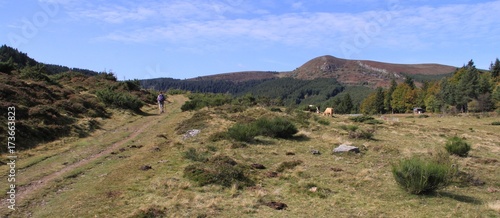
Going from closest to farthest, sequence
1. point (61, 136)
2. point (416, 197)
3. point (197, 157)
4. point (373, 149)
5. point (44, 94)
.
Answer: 1. point (416, 197)
2. point (197, 157)
3. point (373, 149)
4. point (61, 136)
5. point (44, 94)

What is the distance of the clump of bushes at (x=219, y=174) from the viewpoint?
39.5 ft

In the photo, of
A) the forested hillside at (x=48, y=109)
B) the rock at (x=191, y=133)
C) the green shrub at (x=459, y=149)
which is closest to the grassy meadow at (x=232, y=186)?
the green shrub at (x=459, y=149)

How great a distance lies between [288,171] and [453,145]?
1072 cm

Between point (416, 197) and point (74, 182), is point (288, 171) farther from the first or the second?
point (74, 182)

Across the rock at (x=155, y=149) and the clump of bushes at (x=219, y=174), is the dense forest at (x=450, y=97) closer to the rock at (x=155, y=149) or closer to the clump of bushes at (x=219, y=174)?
the rock at (x=155, y=149)

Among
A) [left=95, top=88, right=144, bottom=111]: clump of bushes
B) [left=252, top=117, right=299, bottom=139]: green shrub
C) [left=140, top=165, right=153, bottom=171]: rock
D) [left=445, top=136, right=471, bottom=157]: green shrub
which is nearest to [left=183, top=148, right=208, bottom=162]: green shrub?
[left=140, top=165, right=153, bottom=171]: rock

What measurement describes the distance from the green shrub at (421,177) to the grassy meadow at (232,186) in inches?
12.0

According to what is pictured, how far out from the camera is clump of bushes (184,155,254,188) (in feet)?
39.5

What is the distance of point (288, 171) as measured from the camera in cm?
1391

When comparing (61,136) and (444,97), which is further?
(444,97)

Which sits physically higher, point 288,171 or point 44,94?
point 44,94

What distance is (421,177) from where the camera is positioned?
35.4ft

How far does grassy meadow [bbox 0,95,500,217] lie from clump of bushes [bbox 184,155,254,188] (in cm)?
25

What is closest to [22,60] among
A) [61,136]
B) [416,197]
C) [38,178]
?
[61,136]
